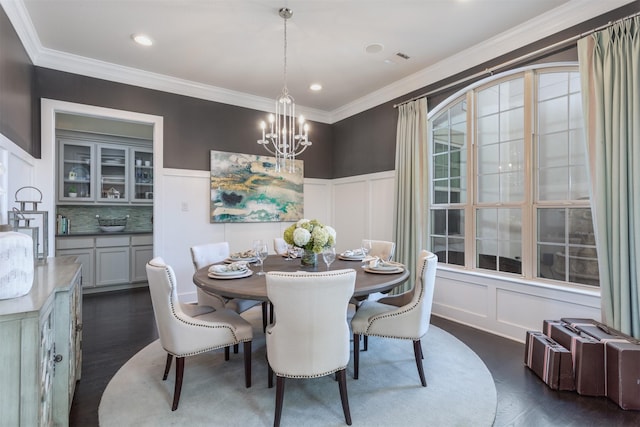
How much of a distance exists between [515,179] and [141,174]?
5514mm

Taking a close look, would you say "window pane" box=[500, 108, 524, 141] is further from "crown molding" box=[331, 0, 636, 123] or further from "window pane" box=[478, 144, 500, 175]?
"crown molding" box=[331, 0, 636, 123]

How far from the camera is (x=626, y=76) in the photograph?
90.5 inches

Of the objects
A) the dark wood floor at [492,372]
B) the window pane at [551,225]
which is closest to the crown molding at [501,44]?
A: the window pane at [551,225]

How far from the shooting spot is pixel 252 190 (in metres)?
4.69

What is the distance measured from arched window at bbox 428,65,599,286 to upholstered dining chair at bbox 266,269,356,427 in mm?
2295

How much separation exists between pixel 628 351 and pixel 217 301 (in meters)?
2.92

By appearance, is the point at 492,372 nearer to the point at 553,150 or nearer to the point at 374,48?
the point at 553,150

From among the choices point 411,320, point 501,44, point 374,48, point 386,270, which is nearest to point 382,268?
point 386,270

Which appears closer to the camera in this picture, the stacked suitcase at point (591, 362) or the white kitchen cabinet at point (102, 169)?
the stacked suitcase at point (591, 362)

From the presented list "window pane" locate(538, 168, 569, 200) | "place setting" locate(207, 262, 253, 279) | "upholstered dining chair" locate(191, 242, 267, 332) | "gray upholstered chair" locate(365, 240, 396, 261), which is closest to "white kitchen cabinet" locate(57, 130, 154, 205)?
"upholstered dining chair" locate(191, 242, 267, 332)

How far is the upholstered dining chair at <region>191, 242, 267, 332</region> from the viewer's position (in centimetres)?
269

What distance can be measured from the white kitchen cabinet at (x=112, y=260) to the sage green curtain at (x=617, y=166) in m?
5.76

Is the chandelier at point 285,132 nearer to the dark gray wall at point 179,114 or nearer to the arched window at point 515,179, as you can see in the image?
the dark gray wall at point 179,114

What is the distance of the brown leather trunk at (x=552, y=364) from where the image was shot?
214 centimetres
